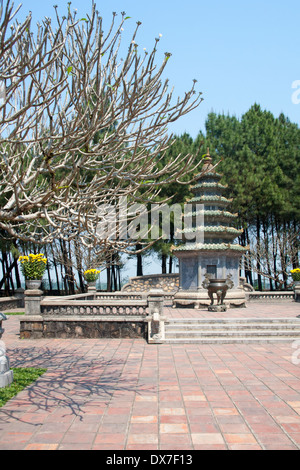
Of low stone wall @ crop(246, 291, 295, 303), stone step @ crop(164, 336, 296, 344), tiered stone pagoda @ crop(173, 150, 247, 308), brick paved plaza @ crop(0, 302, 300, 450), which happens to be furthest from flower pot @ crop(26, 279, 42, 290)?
low stone wall @ crop(246, 291, 295, 303)

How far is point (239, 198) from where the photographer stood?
35125 millimetres

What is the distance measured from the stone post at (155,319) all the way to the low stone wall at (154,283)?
17884mm

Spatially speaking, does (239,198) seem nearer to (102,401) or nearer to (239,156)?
(239,156)

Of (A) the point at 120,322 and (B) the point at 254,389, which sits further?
(A) the point at 120,322

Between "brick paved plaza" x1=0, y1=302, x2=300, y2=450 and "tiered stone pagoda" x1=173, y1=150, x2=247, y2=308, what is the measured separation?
1181 centimetres

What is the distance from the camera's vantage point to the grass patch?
23.9 feet

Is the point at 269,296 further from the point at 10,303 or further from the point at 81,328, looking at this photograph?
the point at 81,328

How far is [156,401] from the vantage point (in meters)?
6.92

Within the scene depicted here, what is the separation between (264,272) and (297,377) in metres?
28.1

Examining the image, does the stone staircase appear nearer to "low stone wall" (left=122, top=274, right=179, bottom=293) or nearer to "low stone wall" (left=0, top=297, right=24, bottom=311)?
"low stone wall" (left=0, top=297, right=24, bottom=311)

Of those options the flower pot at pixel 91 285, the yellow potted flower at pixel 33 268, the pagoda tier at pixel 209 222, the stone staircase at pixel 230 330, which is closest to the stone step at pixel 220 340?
the stone staircase at pixel 230 330

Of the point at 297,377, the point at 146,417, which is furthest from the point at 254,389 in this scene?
the point at 146,417

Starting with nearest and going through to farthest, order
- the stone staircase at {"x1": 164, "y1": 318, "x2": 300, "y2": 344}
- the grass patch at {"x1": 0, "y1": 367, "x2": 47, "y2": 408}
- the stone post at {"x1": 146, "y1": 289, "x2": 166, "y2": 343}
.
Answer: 1. the grass patch at {"x1": 0, "y1": 367, "x2": 47, "y2": 408}
2. the stone post at {"x1": 146, "y1": 289, "x2": 166, "y2": 343}
3. the stone staircase at {"x1": 164, "y1": 318, "x2": 300, "y2": 344}

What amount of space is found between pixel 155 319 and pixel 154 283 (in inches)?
785
